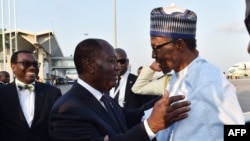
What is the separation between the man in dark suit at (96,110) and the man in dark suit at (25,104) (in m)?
1.86

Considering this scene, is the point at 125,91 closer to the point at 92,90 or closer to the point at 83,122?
the point at 92,90

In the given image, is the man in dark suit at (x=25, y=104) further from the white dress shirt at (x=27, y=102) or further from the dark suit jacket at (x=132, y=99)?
the dark suit jacket at (x=132, y=99)

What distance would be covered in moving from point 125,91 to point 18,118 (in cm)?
149

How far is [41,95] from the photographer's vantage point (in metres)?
4.41

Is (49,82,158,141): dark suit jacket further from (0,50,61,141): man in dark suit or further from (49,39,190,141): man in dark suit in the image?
(0,50,61,141): man in dark suit

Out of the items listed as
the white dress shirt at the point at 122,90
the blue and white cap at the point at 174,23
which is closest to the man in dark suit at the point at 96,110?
the blue and white cap at the point at 174,23

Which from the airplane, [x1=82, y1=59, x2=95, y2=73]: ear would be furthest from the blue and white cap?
the airplane

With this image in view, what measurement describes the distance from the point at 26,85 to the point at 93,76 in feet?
7.36

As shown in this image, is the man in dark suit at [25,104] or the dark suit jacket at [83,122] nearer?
the dark suit jacket at [83,122]

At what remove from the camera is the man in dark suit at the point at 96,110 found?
1.86 metres

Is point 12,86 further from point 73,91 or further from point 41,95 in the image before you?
point 73,91

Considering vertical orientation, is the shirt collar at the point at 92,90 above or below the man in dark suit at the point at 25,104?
above

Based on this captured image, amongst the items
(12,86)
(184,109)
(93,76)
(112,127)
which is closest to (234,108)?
(184,109)

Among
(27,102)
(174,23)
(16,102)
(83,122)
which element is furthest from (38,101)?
(174,23)
